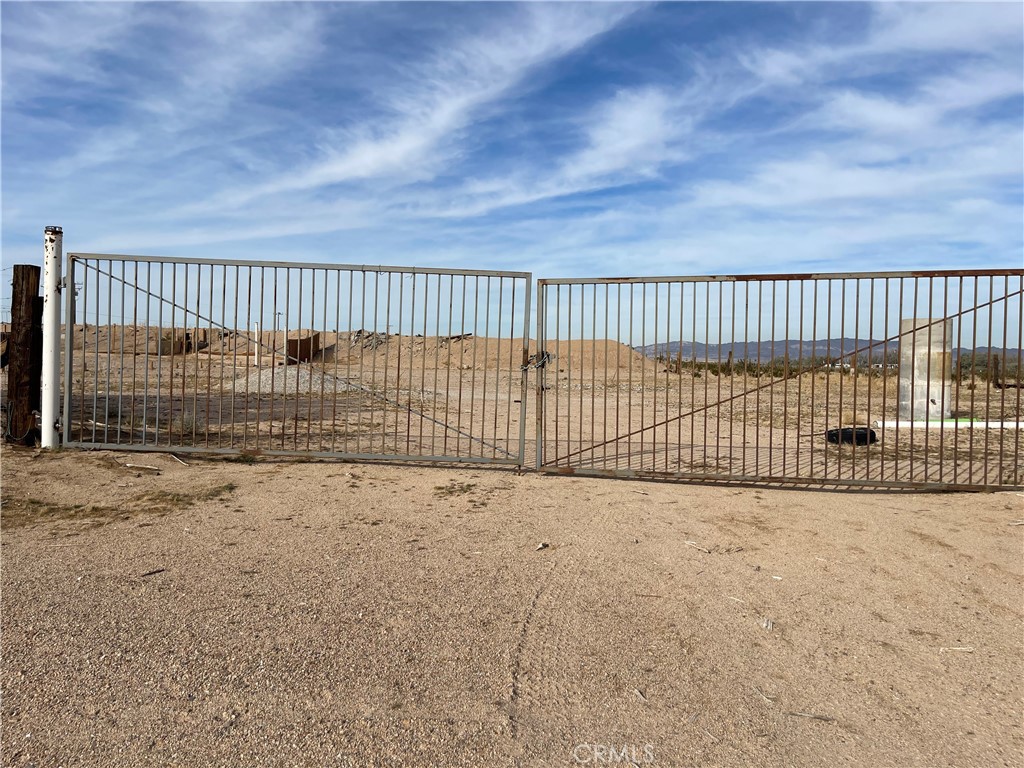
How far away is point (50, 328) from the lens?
8.14 m

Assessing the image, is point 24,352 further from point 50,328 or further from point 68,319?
point 68,319

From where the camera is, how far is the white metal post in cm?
814

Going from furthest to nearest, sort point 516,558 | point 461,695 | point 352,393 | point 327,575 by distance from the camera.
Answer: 1. point 352,393
2. point 516,558
3. point 327,575
4. point 461,695

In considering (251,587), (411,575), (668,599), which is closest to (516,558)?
(411,575)

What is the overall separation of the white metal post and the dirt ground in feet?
6.44

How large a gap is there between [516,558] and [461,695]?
6.38 feet

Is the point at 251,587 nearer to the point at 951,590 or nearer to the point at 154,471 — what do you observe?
the point at 154,471

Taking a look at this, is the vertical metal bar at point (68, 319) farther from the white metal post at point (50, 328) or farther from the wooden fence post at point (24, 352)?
the wooden fence post at point (24, 352)

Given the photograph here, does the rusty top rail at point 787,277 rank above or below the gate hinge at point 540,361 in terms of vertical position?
above

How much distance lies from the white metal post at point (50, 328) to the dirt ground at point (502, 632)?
1964 mm

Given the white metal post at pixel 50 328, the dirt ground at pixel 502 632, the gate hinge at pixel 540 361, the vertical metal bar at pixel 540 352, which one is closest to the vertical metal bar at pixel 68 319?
the white metal post at pixel 50 328

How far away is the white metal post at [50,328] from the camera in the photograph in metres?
8.14

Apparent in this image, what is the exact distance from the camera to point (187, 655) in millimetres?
3301

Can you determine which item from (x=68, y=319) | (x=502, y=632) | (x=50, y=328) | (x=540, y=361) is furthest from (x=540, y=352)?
(x=50, y=328)
